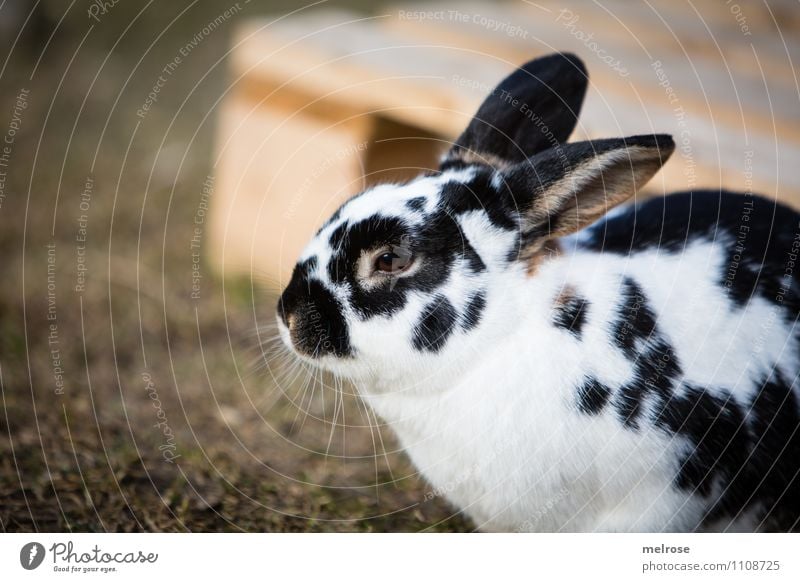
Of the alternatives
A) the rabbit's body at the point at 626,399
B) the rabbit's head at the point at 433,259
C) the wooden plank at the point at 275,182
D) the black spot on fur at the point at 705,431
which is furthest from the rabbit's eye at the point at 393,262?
the wooden plank at the point at 275,182

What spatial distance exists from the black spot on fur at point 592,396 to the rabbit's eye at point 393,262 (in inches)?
11.5

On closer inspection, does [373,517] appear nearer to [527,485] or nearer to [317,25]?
[527,485]

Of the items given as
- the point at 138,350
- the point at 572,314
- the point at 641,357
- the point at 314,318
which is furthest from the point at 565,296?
the point at 138,350

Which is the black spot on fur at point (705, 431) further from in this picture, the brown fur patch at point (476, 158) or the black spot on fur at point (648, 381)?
the brown fur patch at point (476, 158)

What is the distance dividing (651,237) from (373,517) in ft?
2.08

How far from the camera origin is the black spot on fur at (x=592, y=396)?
1092 mm

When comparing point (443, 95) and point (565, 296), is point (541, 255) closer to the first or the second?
point (565, 296)

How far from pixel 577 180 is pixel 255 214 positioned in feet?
4.02

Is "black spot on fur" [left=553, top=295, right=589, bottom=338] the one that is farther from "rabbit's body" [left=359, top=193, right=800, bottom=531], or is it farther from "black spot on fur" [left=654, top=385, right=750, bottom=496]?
"black spot on fur" [left=654, top=385, right=750, bottom=496]

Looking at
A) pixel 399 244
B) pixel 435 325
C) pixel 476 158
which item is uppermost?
pixel 476 158

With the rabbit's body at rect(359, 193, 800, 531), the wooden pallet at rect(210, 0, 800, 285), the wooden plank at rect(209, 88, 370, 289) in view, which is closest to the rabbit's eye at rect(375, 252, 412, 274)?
the rabbit's body at rect(359, 193, 800, 531)

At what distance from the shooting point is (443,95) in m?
1.76

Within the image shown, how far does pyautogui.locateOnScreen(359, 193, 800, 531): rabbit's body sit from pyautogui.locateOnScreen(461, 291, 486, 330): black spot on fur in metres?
0.01

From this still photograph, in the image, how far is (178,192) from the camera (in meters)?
2.51
